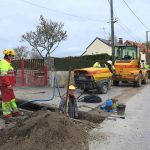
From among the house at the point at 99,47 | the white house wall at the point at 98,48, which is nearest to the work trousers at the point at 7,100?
the house at the point at 99,47

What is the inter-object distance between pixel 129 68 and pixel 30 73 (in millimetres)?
6407

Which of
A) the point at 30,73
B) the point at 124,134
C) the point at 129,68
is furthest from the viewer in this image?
the point at 129,68

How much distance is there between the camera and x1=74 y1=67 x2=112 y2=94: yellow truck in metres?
17.3

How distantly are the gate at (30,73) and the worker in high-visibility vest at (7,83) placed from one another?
1106cm

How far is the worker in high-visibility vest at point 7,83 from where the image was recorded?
9.77 m

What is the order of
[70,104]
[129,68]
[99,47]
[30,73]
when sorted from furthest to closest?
[99,47], [129,68], [30,73], [70,104]

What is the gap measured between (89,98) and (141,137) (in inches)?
226

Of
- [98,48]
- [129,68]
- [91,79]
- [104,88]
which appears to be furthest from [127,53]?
[98,48]

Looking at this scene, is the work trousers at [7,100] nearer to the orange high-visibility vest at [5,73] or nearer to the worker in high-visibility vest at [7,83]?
the worker in high-visibility vest at [7,83]

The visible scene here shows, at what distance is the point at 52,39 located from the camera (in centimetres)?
5284

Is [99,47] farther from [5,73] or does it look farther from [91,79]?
[5,73]

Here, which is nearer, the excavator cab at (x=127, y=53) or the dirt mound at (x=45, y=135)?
the dirt mound at (x=45, y=135)

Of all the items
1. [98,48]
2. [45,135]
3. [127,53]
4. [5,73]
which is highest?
[98,48]

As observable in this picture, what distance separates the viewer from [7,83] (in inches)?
385
